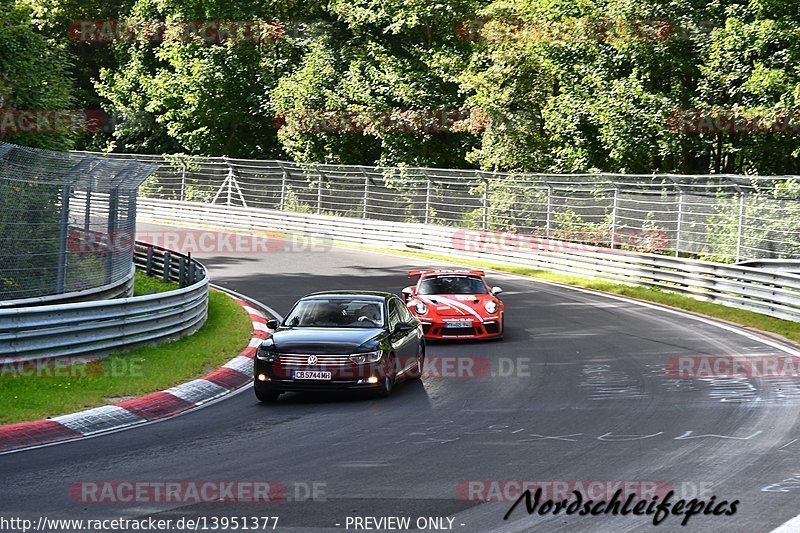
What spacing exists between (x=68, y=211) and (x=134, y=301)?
1.57 m

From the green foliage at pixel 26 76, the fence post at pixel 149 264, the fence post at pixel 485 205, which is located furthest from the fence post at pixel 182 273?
the fence post at pixel 485 205

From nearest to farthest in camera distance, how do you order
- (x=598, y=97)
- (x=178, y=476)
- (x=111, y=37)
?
(x=178, y=476) → (x=598, y=97) → (x=111, y=37)

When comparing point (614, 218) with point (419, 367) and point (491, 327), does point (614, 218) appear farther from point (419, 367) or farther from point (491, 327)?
point (419, 367)

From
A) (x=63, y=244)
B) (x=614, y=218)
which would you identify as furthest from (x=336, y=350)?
(x=614, y=218)

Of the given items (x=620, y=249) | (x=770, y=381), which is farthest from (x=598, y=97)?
(x=770, y=381)

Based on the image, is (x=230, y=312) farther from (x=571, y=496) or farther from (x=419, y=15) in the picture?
(x=419, y=15)

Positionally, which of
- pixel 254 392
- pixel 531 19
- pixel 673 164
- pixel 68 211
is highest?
pixel 531 19

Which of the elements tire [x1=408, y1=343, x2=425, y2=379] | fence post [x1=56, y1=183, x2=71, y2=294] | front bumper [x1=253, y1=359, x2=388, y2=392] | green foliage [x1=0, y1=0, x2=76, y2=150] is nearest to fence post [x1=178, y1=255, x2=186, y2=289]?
green foliage [x1=0, y1=0, x2=76, y2=150]

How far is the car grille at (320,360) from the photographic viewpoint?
13.6m

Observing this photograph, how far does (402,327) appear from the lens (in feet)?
49.6

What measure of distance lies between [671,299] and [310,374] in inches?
555

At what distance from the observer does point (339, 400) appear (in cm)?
1409

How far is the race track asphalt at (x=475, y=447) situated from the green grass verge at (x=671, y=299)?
3617mm

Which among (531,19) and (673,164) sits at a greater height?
(531,19)
